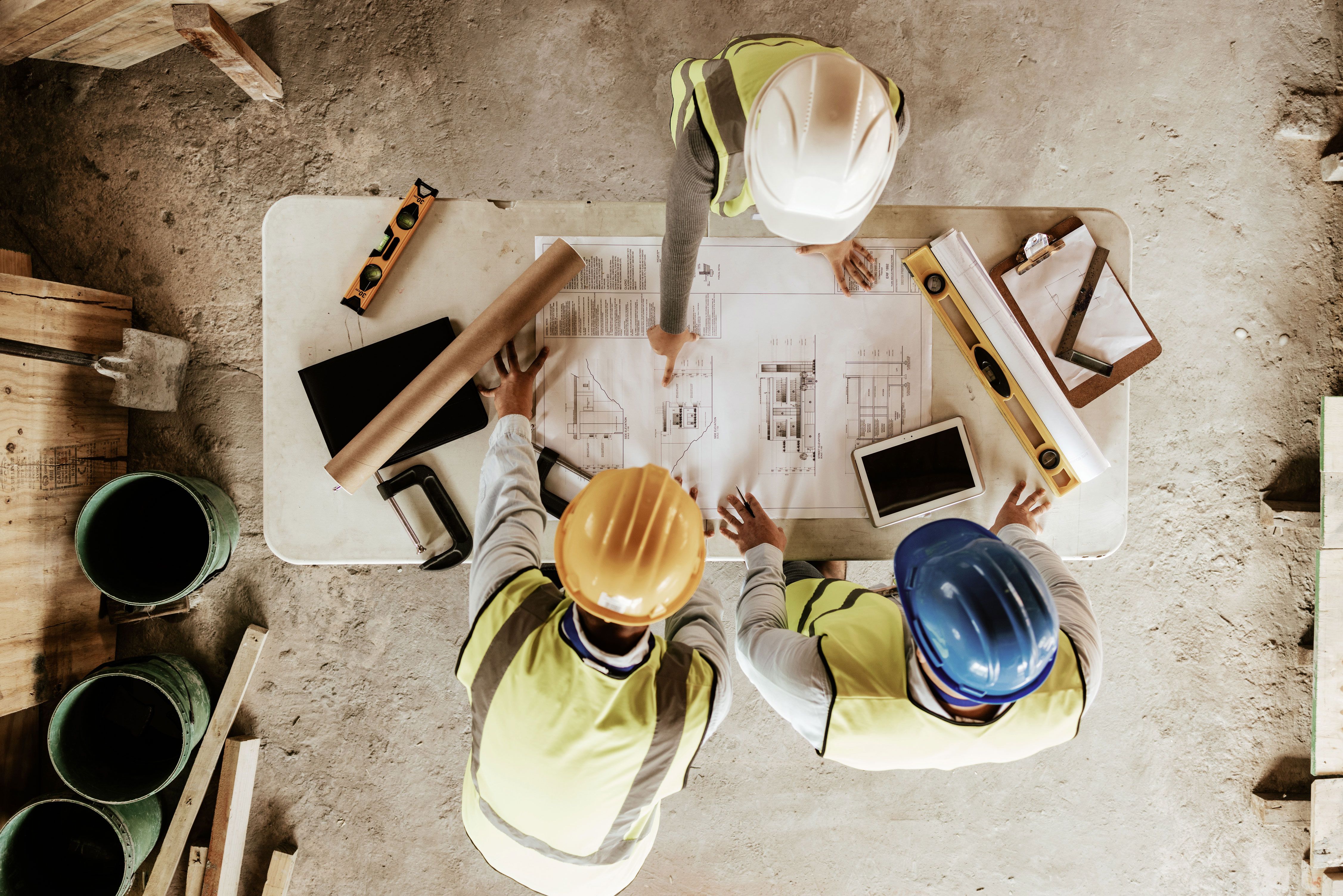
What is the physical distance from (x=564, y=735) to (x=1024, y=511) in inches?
50.8

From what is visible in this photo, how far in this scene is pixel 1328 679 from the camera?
7.94ft

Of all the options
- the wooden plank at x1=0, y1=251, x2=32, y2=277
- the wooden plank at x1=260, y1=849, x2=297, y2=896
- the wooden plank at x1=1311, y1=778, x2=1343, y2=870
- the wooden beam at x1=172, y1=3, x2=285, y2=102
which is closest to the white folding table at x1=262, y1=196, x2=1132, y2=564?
the wooden beam at x1=172, y1=3, x2=285, y2=102

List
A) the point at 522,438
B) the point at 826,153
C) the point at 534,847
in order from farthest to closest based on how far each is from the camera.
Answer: the point at 522,438
the point at 534,847
the point at 826,153

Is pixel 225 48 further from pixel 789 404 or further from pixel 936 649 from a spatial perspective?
pixel 936 649

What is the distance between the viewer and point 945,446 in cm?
172

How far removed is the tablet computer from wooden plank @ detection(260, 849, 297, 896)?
2.61 m

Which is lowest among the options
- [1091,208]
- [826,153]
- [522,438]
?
[522,438]

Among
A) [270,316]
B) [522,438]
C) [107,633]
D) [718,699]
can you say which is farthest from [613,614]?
[107,633]

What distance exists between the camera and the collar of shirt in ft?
4.40

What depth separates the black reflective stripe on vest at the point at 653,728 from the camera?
1.39m

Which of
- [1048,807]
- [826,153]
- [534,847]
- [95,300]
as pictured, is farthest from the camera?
[1048,807]

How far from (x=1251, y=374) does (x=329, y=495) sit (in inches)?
136

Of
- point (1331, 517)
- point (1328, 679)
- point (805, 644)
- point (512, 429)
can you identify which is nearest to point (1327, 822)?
point (1328, 679)

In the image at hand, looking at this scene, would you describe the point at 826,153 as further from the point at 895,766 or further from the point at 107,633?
the point at 107,633
